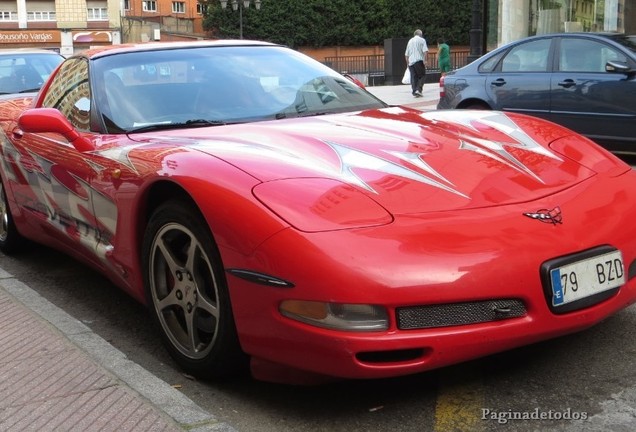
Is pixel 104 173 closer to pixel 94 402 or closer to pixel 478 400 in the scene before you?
pixel 94 402

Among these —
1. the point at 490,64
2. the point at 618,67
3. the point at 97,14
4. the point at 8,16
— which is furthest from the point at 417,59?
the point at 8,16

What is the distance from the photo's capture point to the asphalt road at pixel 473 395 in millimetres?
2676

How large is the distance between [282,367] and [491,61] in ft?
23.7

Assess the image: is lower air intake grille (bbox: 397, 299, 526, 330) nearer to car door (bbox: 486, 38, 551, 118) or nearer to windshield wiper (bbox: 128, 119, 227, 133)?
windshield wiper (bbox: 128, 119, 227, 133)

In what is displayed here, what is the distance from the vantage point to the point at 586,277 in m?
2.71

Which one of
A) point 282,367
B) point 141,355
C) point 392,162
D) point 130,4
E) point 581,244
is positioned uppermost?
point 130,4

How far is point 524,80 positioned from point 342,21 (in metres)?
52.9

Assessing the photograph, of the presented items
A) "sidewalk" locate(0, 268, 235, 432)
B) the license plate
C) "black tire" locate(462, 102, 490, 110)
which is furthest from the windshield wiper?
"black tire" locate(462, 102, 490, 110)

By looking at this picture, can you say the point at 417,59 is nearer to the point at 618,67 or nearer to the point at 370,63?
the point at 618,67

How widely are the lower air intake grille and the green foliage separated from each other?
56.8 metres

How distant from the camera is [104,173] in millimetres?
3566

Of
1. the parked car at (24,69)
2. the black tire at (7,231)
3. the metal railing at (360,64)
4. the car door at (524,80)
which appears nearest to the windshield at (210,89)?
the black tire at (7,231)

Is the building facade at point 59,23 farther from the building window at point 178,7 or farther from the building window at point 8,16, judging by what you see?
the building window at point 178,7

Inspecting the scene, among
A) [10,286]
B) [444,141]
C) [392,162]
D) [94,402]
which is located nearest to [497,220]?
[392,162]
